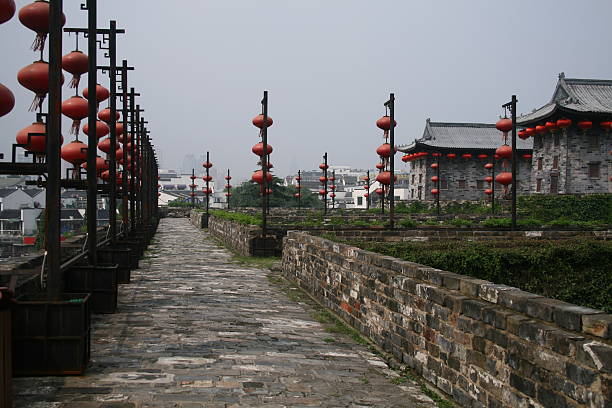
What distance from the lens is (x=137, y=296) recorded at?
1052cm

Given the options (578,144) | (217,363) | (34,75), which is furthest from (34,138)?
(578,144)

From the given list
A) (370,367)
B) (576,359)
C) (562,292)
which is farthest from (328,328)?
(576,359)

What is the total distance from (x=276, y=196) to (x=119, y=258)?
50363mm

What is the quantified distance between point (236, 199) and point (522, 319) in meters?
69.3

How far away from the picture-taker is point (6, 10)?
17.0 ft

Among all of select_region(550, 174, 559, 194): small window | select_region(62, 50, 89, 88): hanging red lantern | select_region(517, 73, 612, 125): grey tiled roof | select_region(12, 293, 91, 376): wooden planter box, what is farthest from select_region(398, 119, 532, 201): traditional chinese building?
select_region(12, 293, 91, 376): wooden planter box

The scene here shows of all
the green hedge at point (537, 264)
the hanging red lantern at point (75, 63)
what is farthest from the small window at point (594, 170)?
the hanging red lantern at point (75, 63)

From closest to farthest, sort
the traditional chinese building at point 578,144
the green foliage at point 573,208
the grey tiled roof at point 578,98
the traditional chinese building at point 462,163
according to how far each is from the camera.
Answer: the green foliage at point 573,208 < the grey tiled roof at point 578,98 < the traditional chinese building at point 578,144 < the traditional chinese building at point 462,163

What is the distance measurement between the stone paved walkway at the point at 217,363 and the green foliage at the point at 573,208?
→ 27283 millimetres

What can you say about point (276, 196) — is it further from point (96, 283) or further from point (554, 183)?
point (96, 283)

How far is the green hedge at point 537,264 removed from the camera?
9456mm

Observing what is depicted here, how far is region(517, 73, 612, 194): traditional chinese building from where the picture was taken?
36.4m

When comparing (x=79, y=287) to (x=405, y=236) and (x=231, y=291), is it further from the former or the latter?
(x=405, y=236)

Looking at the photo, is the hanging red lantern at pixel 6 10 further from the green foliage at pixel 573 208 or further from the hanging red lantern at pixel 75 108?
the green foliage at pixel 573 208
